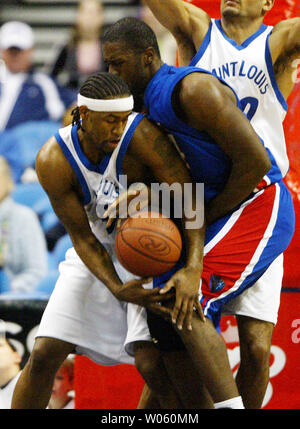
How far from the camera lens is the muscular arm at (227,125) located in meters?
3.09

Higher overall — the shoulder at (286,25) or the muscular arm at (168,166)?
the shoulder at (286,25)

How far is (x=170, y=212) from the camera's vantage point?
3.34m

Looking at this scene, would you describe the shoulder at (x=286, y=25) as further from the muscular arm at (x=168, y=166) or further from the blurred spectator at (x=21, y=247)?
the blurred spectator at (x=21, y=247)

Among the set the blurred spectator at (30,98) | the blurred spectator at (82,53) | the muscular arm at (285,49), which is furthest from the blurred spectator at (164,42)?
the muscular arm at (285,49)

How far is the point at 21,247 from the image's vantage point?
558cm

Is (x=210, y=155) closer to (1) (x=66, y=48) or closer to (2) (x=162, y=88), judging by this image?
(2) (x=162, y=88)

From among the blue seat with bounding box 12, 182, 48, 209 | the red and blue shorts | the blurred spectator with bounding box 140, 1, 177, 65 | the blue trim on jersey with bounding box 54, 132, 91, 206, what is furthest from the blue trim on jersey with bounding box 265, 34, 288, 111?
the blue seat with bounding box 12, 182, 48, 209

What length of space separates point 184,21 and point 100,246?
119cm

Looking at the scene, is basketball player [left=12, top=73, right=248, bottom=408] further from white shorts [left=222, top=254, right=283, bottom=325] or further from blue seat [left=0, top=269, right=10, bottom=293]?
blue seat [left=0, top=269, right=10, bottom=293]

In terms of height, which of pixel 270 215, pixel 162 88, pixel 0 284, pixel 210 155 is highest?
pixel 162 88

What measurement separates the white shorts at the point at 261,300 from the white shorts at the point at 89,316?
43cm

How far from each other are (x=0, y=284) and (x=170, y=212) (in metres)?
2.55
